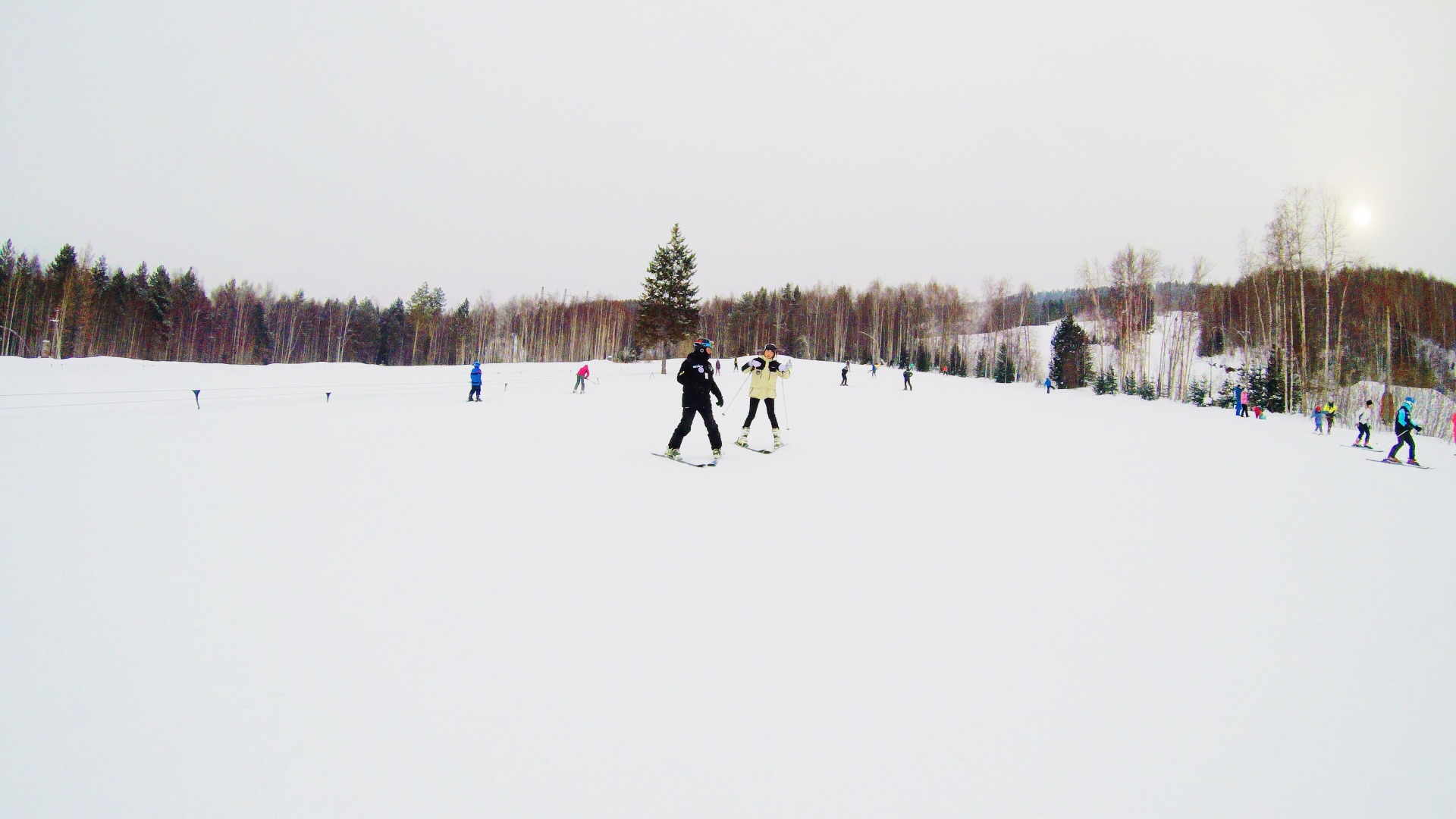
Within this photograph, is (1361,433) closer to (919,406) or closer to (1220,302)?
(919,406)

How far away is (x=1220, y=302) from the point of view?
4494 cm

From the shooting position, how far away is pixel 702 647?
9.56 ft

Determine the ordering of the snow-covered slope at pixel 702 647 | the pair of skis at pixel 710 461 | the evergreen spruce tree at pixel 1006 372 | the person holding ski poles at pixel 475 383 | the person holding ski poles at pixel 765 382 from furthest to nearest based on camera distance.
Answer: the evergreen spruce tree at pixel 1006 372
the person holding ski poles at pixel 475 383
the person holding ski poles at pixel 765 382
the pair of skis at pixel 710 461
the snow-covered slope at pixel 702 647

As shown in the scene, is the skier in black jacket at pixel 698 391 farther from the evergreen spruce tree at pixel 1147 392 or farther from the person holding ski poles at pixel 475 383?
the evergreen spruce tree at pixel 1147 392

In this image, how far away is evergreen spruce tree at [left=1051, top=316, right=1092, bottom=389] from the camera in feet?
136

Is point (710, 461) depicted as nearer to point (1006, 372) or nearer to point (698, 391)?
point (698, 391)

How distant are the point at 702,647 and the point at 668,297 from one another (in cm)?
3907

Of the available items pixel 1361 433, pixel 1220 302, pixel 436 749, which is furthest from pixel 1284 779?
pixel 1220 302

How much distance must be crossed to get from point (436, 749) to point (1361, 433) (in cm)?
2068

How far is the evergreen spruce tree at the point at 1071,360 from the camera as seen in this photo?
41.6m

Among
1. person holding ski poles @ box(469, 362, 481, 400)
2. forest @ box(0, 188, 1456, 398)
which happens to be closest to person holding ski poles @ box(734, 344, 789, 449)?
person holding ski poles @ box(469, 362, 481, 400)

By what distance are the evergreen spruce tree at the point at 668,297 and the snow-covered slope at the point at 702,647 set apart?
112 ft

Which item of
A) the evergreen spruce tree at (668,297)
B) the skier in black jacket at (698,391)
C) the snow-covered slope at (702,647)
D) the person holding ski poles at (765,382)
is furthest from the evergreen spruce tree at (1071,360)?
the skier in black jacket at (698,391)

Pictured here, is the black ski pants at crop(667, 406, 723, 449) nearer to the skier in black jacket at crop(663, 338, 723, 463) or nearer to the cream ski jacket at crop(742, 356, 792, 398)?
the skier in black jacket at crop(663, 338, 723, 463)
